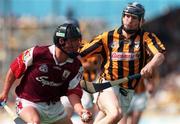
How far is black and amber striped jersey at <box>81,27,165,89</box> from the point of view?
11.7 meters

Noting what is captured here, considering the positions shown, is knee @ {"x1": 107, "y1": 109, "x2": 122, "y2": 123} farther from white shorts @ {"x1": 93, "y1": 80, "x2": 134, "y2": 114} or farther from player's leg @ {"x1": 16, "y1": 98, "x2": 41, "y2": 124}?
player's leg @ {"x1": 16, "y1": 98, "x2": 41, "y2": 124}

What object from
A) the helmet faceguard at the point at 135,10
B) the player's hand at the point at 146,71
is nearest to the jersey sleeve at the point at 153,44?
the helmet faceguard at the point at 135,10

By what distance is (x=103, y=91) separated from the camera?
38.2ft

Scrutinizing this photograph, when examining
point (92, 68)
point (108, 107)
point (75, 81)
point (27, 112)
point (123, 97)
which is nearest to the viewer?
point (27, 112)

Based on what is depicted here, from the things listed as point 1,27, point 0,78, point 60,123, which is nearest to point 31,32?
point 1,27

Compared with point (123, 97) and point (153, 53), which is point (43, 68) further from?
point (123, 97)

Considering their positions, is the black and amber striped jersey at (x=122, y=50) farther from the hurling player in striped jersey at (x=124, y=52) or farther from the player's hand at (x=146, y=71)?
the player's hand at (x=146, y=71)

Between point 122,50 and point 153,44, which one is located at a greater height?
point 153,44

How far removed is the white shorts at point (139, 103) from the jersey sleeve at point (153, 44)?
442 cm

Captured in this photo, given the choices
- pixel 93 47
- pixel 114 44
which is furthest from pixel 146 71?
pixel 93 47

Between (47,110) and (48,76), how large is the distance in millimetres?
476

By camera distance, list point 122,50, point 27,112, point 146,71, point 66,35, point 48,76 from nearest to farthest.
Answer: point 66,35
point 27,112
point 48,76
point 146,71
point 122,50

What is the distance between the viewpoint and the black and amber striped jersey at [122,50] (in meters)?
11.7

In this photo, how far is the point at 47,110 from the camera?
34.1 feet
